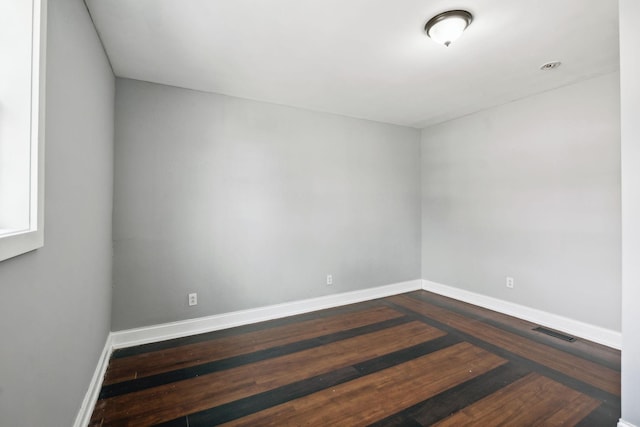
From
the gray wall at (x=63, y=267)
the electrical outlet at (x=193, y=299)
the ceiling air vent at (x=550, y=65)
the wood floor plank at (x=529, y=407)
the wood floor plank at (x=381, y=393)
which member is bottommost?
the wood floor plank at (x=529, y=407)

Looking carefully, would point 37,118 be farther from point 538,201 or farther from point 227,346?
point 538,201

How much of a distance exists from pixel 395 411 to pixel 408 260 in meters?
2.89

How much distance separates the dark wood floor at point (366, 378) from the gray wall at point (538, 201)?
21.0 inches

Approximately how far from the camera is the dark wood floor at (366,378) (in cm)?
182

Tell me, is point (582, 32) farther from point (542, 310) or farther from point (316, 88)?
point (542, 310)

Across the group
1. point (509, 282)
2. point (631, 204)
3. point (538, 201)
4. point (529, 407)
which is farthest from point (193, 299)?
point (538, 201)

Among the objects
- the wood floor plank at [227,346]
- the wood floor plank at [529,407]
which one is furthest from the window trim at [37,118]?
the wood floor plank at [529,407]

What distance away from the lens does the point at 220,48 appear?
2316 mm

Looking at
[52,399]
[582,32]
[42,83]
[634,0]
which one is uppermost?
[582,32]

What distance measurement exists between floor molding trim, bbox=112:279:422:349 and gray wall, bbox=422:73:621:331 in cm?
118

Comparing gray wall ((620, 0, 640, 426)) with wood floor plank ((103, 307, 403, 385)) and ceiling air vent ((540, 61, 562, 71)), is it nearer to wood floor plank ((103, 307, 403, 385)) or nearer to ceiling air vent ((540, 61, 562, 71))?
ceiling air vent ((540, 61, 562, 71))

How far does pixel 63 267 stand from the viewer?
1.44 metres

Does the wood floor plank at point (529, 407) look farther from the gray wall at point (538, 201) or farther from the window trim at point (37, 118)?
the window trim at point (37, 118)

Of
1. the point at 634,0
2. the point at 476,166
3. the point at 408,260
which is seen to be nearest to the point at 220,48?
the point at 634,0
